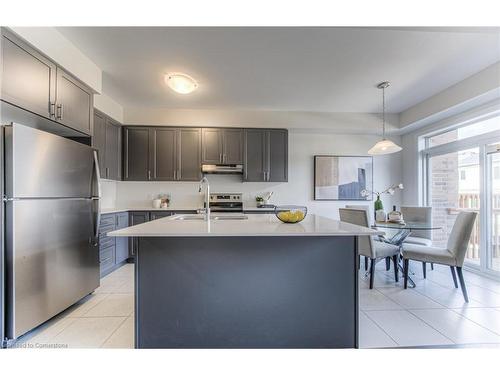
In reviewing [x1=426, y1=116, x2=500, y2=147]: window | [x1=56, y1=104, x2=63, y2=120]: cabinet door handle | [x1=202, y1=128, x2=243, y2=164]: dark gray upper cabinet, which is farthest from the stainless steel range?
[x1=426, y1=116, x2=500, y2=147]: window

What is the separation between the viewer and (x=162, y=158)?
4258 millimetres

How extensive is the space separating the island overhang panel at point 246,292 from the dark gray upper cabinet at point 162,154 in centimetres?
269

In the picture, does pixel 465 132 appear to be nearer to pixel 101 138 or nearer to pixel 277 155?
pixel 277 155

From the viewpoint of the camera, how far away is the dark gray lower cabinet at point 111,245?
10.6ft

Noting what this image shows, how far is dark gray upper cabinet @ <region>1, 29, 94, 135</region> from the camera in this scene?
1785 mm

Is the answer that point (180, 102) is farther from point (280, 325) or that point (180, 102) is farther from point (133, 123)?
point (280, 325)

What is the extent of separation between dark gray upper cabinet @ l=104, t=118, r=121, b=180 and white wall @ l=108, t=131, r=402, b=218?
0.63 meters

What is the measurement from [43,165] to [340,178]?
14.5 ft

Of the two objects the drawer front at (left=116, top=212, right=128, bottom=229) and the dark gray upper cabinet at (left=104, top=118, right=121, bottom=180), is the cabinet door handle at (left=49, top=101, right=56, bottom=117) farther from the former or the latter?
the drawer front at (left=116, top=212, right=128, bottom=229)

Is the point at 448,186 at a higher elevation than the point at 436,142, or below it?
below

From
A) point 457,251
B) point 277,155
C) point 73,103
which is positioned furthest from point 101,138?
point 457,251

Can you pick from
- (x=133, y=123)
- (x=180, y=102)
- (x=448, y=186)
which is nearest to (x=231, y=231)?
(x=180, y=102)

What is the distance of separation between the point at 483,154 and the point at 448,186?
30.8 inches
